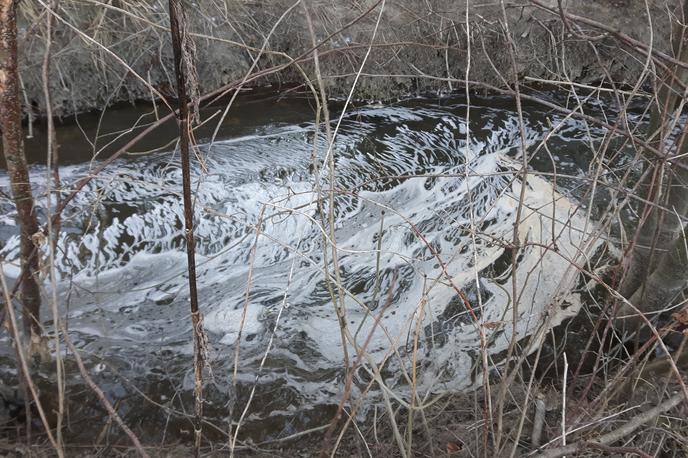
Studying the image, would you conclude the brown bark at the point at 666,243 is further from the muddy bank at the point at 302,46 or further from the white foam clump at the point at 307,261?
the muddy bank at the point at 302,46

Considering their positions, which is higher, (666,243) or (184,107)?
(184,107)

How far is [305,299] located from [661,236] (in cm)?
194

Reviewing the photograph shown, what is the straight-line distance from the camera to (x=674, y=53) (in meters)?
2.64

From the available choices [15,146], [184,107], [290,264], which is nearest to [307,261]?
[290,264]

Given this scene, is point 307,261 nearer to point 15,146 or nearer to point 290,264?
point 290,264

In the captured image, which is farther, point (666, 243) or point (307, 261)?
point (307, 261)

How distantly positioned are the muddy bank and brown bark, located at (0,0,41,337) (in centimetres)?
229

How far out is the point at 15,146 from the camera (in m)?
2.14

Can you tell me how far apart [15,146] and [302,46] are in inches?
139

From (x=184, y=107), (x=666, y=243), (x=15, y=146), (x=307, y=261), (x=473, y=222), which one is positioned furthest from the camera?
(x=307, y=261)

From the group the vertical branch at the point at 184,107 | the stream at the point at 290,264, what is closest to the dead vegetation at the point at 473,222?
the vertical branch at the point at 184,107

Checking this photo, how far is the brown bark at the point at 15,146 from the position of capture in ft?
6.39

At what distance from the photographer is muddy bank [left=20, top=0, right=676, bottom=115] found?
177 inches

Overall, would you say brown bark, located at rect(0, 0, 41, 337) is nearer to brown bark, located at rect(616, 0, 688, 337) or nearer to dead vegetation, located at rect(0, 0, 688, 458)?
dead vegetation, located at rect(0, 0, 688, 458)
